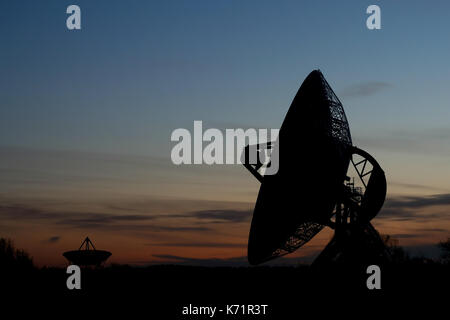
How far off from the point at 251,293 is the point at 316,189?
1193cm

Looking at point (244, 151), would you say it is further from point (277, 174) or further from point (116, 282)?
point (116, 282)

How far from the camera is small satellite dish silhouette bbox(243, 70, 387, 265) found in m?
44.2

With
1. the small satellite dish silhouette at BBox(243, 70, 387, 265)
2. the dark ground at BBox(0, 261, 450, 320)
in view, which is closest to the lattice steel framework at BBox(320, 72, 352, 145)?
the small satellite dish silhouette at BBox(243, 70, 387, 265)

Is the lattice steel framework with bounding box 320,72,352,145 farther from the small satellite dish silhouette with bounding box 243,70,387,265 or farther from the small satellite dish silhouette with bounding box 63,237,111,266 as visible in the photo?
the small satellite dish silhouette with bounding box 63,237,111,266

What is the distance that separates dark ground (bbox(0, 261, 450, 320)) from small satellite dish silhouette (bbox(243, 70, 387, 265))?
7.87ft

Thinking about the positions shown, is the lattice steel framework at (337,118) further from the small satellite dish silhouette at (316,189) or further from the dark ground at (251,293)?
the dark ground at (251,293)

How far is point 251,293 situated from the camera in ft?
169

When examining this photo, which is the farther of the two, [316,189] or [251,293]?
[251,293]

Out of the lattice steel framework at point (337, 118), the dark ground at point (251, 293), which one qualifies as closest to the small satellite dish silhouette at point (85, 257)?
the dark ground at point (251, 293)

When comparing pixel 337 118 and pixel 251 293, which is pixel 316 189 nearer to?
pixel 337 118

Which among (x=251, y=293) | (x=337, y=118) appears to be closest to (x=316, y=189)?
(x=337, y=118)

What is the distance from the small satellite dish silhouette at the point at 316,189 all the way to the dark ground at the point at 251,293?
94.4 inches
